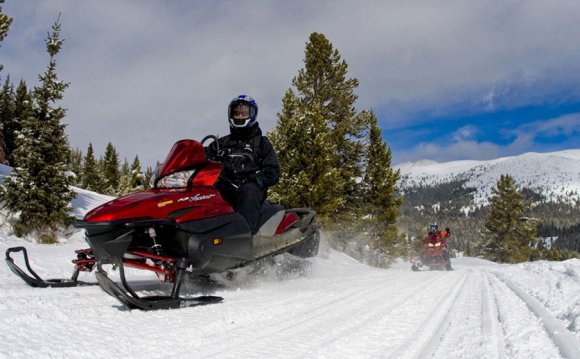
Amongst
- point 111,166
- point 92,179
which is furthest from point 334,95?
point 111,166

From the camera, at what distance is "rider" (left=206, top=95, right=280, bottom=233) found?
488 cm

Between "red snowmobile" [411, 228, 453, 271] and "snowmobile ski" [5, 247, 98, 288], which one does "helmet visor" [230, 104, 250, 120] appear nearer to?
"snowmobile ski" [5, 247, 98, 288]

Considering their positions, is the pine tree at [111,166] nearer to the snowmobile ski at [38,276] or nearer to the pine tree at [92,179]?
the pine tree at [92,179]

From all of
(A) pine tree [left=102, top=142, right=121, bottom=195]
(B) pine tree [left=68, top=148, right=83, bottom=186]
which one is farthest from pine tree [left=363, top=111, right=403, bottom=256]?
(A) pine tree [left=102, top=142, right=121, bottom=195]

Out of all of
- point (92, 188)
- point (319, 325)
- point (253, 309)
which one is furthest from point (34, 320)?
point (92, 188)

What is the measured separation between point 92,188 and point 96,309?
4698 centimetres

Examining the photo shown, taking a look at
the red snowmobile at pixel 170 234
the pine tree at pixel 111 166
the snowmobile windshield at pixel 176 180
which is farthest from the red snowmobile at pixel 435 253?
the pine tree at pixel 111 166

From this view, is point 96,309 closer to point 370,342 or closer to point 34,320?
point 34,320

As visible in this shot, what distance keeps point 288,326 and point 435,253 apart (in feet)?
53.8

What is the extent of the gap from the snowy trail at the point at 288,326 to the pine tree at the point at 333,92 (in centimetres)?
1596

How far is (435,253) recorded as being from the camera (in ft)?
59.4

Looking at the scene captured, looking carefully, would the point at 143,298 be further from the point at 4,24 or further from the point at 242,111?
the point at 4,24

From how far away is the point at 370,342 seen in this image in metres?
2.69

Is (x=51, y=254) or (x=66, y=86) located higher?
(x=66, y=86)
